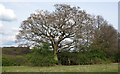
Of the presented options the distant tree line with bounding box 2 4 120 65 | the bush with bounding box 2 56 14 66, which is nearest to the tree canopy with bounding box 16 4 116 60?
the distant tree line with bounding box 2 4 120 65

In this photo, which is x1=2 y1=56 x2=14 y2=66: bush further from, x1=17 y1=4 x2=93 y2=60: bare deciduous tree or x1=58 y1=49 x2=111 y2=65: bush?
x1=58 y1=49 x2=111 y2=65: bush

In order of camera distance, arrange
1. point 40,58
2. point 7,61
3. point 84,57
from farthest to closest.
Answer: point 84,57
point 7,61
point 40,58

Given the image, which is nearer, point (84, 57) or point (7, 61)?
point (7, 61)

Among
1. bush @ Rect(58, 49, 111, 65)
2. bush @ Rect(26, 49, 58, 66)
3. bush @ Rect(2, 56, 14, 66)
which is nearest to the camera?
bush @ Rect(26, 49, 58, 66)

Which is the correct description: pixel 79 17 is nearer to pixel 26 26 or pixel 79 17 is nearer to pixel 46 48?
pixel 46 48

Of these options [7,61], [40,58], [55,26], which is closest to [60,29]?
[55,26]

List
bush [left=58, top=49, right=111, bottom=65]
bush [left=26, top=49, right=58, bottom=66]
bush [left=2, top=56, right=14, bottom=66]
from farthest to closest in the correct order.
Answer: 1. bush [left=58, top=49, right=111, bottom=65]
2. bush [left=2, top=56, right=14, bottom=66]
3. bush [left=26, top=49, right=58, bottom=66]

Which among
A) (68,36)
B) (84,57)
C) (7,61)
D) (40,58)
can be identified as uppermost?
(68,36)

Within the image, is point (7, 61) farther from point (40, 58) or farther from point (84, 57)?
point (84, 57)

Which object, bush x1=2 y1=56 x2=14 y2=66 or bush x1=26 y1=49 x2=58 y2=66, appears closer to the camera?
bush x1=26 y1=49 x2=58 y2=66

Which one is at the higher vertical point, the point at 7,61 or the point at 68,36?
the point at 68,36

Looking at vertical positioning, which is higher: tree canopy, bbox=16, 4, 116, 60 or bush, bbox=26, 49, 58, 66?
tree canopy, bbox=16, 4, 116, 60

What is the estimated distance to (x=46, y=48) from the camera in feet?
55.7

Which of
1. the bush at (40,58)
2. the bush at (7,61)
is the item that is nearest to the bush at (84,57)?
the bush at (40,58)
